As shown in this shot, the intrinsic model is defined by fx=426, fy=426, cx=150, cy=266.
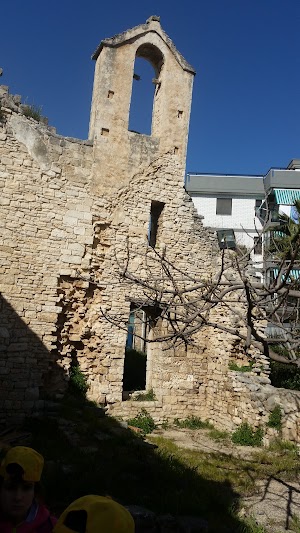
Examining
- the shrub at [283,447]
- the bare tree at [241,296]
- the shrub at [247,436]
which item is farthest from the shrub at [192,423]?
the bare tree at [241,296]

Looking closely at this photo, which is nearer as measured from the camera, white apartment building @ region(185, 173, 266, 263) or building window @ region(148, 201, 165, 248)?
building window @ region(148, 201, 165, 248)

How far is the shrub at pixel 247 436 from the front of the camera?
9.69 m

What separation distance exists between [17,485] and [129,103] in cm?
1036

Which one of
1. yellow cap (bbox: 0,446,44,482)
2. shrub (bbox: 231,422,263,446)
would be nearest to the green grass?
shrub (bbox: 231,422,263,446)

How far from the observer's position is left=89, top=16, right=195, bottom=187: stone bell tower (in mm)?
10836

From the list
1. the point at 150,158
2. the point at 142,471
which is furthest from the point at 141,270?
the point at 142,471

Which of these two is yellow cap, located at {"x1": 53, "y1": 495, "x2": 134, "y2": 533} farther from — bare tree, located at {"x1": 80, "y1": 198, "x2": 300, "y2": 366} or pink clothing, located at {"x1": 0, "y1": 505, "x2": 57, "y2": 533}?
bare tree, located at {"x1": 80, "y1": 198, "x2": 300, "y2": 366}

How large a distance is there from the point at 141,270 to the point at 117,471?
558cm

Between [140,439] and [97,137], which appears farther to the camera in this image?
[97,137]

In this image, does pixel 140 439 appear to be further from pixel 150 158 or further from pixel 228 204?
pixel 228 204

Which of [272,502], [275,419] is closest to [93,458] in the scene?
[272,502]

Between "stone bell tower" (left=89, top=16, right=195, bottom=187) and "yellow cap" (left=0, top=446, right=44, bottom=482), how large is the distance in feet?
28.5

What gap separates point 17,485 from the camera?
244cm

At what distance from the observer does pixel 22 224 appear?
953 centimetres
